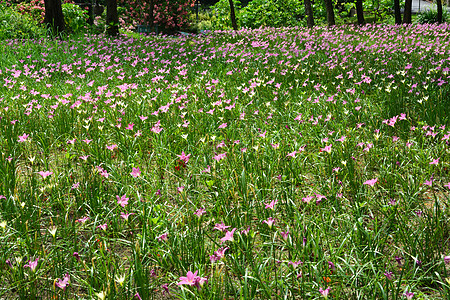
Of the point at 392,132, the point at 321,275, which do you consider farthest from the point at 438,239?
the point at 392,132

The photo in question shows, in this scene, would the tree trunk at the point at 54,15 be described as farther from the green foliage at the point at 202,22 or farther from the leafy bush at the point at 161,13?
the green foliage at the point at 202,22

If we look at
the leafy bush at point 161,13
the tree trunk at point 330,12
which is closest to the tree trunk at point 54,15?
the tree trunk at point 330,12

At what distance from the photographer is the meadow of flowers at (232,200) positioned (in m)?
1.71

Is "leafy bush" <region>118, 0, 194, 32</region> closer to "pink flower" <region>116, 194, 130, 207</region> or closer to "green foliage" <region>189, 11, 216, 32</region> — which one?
"green foliage" <region>189, 11, 216, 32</region>

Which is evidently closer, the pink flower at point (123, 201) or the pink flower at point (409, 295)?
the pink flower at point (409, 295)

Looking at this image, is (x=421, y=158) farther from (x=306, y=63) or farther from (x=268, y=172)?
(x=306, y=63)

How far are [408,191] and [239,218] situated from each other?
3.23 feet

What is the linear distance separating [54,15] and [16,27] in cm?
194

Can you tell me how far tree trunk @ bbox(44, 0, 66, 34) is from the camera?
→ 12.0 metres

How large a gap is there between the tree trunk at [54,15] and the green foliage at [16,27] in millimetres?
398

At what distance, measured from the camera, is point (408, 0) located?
14.9 metres

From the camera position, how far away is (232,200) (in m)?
2.61

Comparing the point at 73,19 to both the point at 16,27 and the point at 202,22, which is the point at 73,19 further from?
the point at 202,22

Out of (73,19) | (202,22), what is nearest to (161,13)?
(202,22)
